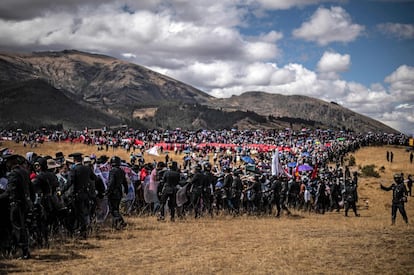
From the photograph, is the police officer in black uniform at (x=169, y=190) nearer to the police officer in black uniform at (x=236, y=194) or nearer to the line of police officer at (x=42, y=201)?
the line of police officer at (x=42, y=201)

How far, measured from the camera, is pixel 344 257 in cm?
883

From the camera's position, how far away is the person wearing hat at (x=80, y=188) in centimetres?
1014

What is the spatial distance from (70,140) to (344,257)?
60.7m

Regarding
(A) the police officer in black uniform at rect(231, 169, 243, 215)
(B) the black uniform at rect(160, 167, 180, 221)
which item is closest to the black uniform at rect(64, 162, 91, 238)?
(B) the black uniform at rect(160, 167, 180, 221)

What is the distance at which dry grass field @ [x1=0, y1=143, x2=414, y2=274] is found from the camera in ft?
25.7

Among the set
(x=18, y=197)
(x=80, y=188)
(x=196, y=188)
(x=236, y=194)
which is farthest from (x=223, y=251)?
(x=236, y=194)

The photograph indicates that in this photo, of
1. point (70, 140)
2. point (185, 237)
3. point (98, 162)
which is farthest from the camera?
point (70, 140)

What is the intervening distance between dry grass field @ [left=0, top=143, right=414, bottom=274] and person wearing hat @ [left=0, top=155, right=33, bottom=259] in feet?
1.49

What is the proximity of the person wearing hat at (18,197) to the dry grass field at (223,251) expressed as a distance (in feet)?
1.49

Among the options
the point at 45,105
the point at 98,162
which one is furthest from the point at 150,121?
the point at 98,162

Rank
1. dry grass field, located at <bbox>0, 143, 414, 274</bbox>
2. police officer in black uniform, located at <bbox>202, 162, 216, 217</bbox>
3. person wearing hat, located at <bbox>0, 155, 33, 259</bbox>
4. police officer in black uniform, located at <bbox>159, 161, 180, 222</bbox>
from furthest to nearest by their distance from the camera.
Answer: police officer in black uniform, located at <bbox>202, 162, 216, 217</bbox>
police officer in black uniform, located at <bbox>159, 161, 180, 222</bbox>
person wearing hat, located at <bbox>0, 155, 33, 259</bbox>
dry grass field, located at <bbox>0, 143, 414, 274</bbox>

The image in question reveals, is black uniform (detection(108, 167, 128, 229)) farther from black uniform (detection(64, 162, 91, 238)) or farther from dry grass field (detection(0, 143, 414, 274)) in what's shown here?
black uniform (detection(64, 162, 91, 238))

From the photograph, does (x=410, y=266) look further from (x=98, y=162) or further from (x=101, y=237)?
(x=98, y=162)

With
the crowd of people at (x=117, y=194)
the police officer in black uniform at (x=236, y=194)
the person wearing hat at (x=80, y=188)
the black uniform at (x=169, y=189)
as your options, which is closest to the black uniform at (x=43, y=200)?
the crowd of people at (x=117, y=194)
